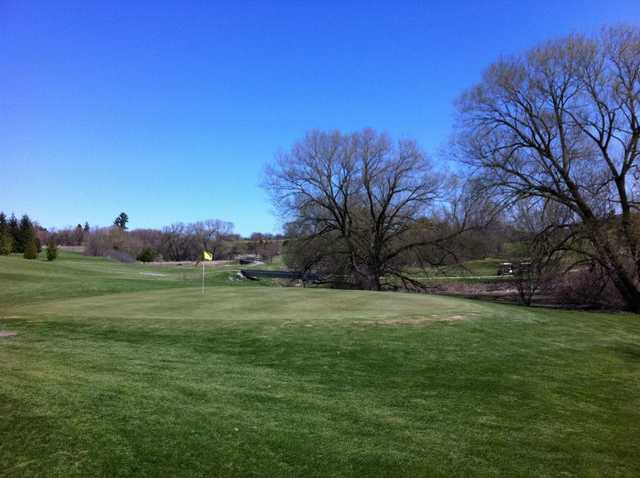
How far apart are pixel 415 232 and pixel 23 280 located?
910 inches

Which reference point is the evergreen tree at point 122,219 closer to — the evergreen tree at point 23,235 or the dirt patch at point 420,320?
the evergreen tree at point 23,235

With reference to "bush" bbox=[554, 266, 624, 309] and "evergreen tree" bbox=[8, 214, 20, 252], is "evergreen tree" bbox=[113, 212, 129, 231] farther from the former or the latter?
"bush" bbox=[554, 266, 624, 309]

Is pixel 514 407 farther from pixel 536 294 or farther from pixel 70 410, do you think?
pixel 536 294

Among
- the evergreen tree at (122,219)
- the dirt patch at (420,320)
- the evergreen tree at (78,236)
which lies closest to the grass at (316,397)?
the dirt patch at (420,320)

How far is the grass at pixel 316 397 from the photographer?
12.6 feet

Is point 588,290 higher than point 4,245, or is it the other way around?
point 4,245

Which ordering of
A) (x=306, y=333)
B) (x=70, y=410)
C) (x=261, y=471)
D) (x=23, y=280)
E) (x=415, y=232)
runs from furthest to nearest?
(x=415, y=232)
(x=23, y=280)
(x=306, y=333)
(x=70, y=410)
(x=261, y=471)

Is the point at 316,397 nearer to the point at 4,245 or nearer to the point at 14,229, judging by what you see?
the point at 4,245

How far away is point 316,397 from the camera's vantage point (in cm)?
565

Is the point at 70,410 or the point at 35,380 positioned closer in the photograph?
the point at 70,410

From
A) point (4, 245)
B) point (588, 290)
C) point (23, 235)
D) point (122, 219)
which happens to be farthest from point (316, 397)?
point (122, 219)

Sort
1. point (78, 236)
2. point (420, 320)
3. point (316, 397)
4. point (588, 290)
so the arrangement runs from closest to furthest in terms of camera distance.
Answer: point (316, 397) → point (420, 320) → point (588, 290) → point (78, 236)

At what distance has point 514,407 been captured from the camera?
5492 millimetres

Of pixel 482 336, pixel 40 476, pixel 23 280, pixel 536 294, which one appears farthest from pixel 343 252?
pixel 40 476
